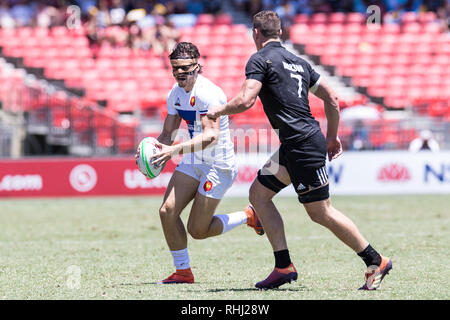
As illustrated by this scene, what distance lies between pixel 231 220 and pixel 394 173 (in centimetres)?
1139

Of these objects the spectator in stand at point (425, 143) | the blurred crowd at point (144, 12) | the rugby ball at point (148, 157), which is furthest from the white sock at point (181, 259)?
the blurred crowd at point (144, 12)

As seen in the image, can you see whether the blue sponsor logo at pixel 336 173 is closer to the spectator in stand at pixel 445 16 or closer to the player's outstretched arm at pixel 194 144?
the spectator in stand at pixel 445 16

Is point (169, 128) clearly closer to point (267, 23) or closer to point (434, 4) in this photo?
point (267, 23)

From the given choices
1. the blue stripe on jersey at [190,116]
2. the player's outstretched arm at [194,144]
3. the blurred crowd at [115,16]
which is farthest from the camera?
the blurred crowd at [115,16]

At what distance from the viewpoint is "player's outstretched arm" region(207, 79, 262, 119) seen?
663 centimetres

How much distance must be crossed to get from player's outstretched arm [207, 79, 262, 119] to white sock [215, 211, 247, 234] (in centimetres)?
192

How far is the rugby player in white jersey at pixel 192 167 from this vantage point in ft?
25.8

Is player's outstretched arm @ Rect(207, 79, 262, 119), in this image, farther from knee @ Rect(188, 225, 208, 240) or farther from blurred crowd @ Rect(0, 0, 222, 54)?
blurred crowd @ Rect(0, 0, 222, 54)

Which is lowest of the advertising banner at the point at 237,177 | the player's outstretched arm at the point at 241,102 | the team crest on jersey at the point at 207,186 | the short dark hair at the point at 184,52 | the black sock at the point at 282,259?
the advertising banner at the point at 237,177

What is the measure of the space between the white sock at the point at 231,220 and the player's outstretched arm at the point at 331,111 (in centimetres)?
146

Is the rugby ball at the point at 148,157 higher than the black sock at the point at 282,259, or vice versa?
the rugby ball at the point at 148,157

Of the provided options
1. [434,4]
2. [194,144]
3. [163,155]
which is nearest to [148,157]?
[163,155]

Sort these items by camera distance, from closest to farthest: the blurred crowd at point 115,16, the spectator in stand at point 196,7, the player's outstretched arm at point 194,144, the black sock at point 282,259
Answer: the player's outstretched arm at point 194,144 → the black sock at point 282,259 → the blurred crowd at point 115,16 → the spectator in stand at point 196,7
